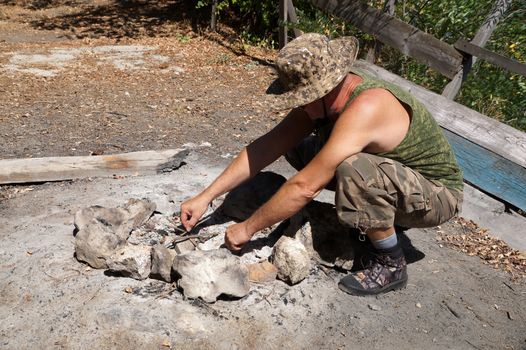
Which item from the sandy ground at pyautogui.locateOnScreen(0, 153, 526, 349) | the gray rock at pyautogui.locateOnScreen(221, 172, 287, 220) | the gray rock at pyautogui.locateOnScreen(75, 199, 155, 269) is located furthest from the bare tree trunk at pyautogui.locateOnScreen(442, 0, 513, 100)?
the gray rock at pyautogui.locateOnScreen(75, 199, 155, 269)

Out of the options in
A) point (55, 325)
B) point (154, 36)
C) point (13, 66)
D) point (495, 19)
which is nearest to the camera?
point (55, 325)

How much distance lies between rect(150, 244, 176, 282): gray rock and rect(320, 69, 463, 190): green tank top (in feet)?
3.58

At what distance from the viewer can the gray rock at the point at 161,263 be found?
2.91 metres

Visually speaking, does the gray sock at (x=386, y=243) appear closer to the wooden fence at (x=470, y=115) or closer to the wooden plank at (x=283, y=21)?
the wooden fence at (x=470, y=115)

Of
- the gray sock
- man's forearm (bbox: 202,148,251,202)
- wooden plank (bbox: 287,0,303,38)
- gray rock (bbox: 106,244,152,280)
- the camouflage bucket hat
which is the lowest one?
wooden plank (bbox: 287,0,303,38)

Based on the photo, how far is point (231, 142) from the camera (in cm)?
514

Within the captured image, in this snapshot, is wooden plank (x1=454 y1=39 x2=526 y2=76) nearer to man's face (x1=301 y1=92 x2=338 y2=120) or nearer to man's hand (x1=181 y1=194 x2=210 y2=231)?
man's face (x1=301 y1=92 x2=338 y2=120)

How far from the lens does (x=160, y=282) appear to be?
9.72 feet

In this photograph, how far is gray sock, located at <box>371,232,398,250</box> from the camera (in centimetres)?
311

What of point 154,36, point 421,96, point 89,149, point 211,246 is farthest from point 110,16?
point 211,246

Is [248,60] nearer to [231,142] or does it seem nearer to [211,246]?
[231,142]

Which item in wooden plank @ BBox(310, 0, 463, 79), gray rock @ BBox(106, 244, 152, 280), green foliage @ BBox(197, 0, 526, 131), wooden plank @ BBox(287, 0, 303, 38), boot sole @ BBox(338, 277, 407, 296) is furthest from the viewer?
wooden plank @ BBox(287, 0, 303, 38)

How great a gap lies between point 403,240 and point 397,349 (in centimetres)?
112

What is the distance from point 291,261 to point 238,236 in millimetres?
308
